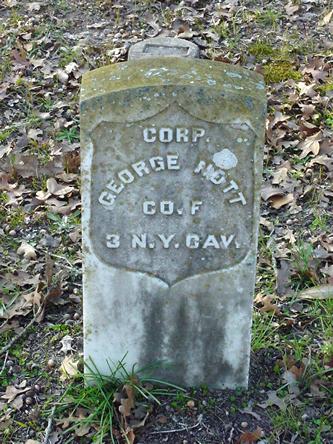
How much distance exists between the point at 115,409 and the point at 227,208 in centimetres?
108

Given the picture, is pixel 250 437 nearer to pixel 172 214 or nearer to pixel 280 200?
pixel 172 214

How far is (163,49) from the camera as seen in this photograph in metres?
6.26

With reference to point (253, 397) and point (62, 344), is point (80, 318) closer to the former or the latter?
point (62, 344)

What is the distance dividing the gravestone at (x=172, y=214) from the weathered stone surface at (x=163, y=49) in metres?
2.57

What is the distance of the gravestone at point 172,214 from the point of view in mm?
3334

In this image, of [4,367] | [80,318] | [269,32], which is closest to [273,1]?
[269,32]

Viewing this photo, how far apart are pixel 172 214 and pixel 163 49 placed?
3.01 meters

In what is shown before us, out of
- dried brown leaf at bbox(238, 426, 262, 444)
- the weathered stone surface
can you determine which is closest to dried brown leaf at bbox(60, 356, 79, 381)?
dried brown leaf at bbox(238, 426, 262, 444)

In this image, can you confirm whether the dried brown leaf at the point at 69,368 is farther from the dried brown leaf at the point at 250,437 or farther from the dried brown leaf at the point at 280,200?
the dried brown leaf at the point at 280,200

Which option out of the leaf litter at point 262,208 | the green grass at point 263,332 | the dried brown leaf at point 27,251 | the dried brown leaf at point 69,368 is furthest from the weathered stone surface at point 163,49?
the dried brown leaf at point 69,368

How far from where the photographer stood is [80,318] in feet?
14.7

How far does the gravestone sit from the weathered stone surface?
8.42ft

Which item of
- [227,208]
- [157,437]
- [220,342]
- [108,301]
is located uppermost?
[227,208]

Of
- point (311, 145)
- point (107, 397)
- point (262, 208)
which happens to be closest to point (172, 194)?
point (107, 397)
